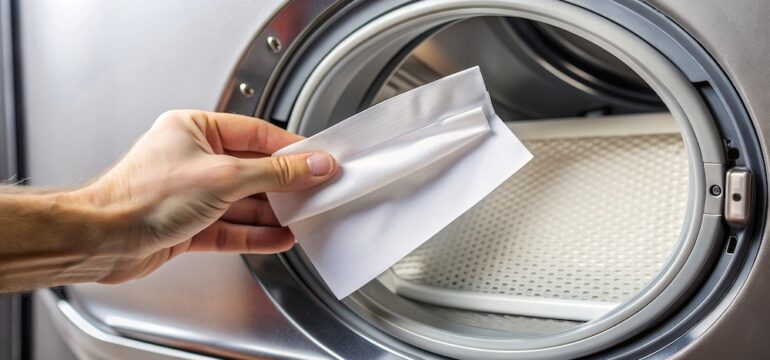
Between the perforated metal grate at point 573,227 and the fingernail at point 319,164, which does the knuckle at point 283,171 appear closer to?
the fingernail at point 319,164

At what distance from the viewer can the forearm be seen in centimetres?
58

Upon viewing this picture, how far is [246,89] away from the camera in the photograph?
667mm

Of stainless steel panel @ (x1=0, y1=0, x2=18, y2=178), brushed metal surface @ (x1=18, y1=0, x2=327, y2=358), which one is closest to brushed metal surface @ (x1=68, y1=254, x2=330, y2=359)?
brushed metal surface @ (x1=18, y1=0, x2=327, y2=358)

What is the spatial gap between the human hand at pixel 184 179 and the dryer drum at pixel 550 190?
0.05 metres

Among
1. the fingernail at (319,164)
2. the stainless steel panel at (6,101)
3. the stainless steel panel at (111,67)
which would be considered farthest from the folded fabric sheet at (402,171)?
the stainless steel panel at (6,101)

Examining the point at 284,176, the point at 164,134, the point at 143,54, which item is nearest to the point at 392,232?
the point at 284,176

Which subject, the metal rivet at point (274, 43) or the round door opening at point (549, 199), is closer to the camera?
the round door opening at point (549, 199)

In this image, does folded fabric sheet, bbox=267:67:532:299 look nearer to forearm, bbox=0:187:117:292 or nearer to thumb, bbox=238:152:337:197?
thumb, bbox=238:152:337:197

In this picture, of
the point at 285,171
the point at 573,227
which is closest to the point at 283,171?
the point at 285,171

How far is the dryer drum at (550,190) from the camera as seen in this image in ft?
1.58

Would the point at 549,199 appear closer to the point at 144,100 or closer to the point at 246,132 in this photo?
the point at 246,132

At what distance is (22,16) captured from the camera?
854 mm

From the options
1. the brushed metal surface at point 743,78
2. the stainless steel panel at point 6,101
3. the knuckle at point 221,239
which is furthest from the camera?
the stainless steel panel at point 6,101

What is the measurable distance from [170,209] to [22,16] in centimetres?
46
